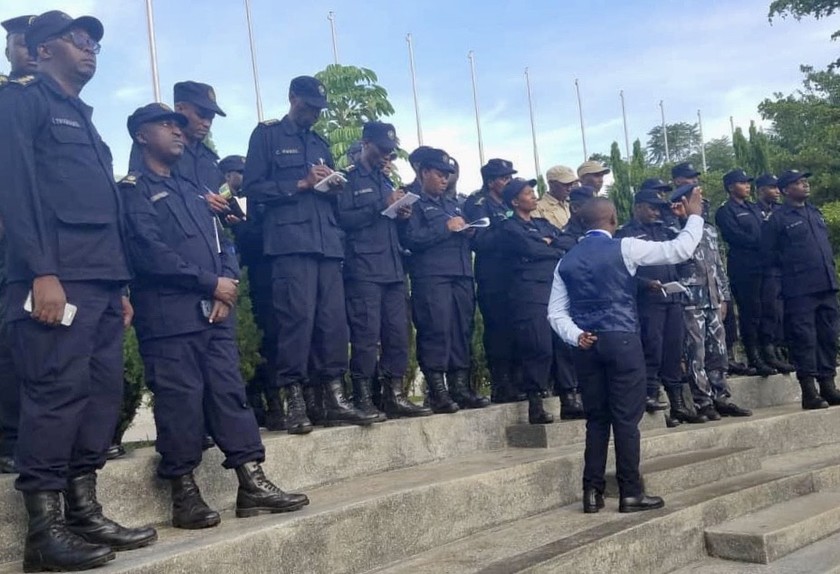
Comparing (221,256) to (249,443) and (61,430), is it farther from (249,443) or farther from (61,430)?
(61,430)

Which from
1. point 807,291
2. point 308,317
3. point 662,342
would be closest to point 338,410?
point 308,317

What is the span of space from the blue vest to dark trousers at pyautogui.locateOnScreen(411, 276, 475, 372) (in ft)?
4.22

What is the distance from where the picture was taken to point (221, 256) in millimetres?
4230

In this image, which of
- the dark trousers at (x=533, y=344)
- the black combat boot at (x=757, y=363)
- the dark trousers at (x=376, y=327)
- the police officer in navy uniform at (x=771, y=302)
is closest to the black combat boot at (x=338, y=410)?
the dark trousers at (x=376, y=327)

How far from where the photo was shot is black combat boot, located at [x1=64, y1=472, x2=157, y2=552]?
3326 millimetres

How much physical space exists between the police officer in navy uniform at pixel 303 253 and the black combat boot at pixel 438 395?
885 millimetres

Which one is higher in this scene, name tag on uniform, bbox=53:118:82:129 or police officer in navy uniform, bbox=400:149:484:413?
name tag on uniform, bbox=53:118:82:129

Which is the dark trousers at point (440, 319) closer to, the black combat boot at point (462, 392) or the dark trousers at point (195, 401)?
the black combat boot at point (462, 392)

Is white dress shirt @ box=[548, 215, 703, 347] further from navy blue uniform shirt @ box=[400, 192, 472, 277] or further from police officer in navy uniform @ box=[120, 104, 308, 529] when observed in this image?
police officer in navy uniform @ box=[120, 104, 308, 529]

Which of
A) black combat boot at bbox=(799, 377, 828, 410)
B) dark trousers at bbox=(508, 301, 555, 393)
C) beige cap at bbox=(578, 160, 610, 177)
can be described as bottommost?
black combat boot at bbox=(799, 377, 828, 410)

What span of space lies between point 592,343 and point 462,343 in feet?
5.12

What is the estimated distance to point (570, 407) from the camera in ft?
20.8

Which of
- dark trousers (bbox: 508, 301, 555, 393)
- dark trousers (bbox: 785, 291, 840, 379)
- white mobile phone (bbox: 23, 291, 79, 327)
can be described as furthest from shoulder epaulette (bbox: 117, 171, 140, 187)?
dark trousers (bbox: 785, 291, 840, 379)

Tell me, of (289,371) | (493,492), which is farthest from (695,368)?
(289,371)
